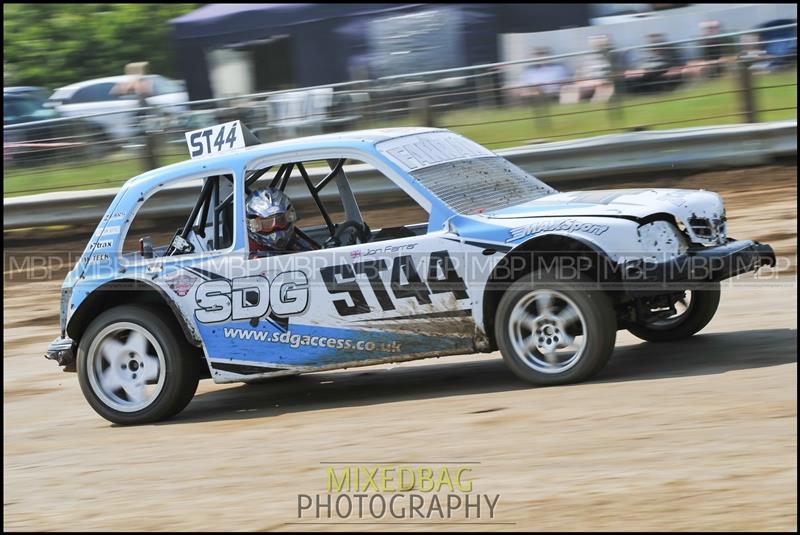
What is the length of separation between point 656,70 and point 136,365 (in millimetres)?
7509

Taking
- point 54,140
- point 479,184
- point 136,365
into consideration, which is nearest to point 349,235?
point 479,184

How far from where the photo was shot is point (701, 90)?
42.4ft

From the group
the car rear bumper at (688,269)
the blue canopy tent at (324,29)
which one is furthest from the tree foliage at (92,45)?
the car rear bumper at (688,269)

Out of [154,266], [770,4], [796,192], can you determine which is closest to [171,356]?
[154,266]

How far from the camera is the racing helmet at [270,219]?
24.4 feet

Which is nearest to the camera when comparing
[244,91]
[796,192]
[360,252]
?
[360,252]

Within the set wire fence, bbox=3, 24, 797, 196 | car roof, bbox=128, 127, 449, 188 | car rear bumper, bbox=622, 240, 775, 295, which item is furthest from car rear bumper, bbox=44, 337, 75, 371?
wire fence, bbox=3, 24, 797, 196

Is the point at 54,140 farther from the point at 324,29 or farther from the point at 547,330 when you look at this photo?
the point at 547,330

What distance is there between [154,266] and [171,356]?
0.59 m

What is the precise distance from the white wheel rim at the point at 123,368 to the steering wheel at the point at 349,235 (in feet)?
4.51

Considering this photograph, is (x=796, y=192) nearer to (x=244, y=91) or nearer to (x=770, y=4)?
(x=770, y=4)

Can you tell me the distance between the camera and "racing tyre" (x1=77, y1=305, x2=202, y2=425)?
753cm

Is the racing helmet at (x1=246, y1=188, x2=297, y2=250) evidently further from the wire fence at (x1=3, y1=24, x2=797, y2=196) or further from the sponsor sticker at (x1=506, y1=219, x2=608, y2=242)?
the wire fence at (x1=3, y1=24, x2=797, y2=196)

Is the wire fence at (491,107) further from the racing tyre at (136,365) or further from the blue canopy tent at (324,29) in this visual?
the racing tyre at (136,365)
